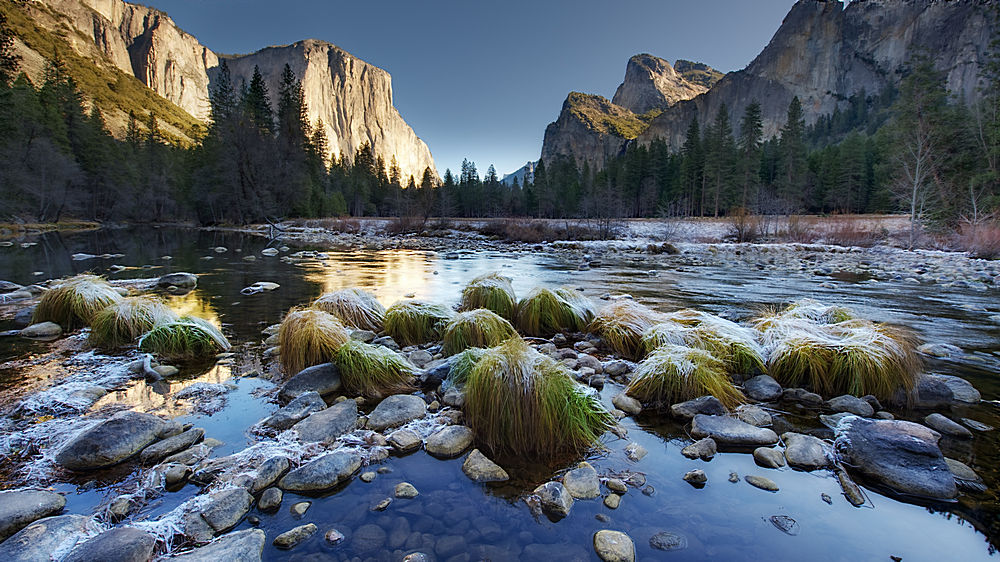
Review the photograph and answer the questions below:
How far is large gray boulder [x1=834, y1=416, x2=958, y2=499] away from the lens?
108 inches

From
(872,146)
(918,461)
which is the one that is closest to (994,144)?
(918,461)

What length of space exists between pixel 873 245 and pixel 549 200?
54.0 m

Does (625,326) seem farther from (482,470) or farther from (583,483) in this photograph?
(482,470)

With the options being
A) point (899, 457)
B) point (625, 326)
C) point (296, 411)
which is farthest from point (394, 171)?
point (899, 457)

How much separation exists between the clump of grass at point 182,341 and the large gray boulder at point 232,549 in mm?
3938

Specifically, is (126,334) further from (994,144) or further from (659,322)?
(994,144)

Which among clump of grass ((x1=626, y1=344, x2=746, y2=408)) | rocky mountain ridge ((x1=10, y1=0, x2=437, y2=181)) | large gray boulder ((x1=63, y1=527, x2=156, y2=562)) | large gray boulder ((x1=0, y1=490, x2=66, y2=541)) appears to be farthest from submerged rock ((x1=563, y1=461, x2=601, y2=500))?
rocky mountain ridge ((x1=10, y1=0, x2=437, y2=181))

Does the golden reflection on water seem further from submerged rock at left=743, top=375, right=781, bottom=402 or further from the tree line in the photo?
the tree line

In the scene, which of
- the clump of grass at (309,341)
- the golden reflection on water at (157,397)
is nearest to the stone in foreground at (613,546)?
the clump of grass at (309,341)

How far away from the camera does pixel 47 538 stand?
6.73 feet

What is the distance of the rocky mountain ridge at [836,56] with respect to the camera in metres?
111

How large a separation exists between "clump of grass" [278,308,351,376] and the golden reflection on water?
0.67 metres

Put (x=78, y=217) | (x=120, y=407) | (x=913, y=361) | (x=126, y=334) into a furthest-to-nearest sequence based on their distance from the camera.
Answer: (x=78, y=217)
(x=126, y=334)
(x=913, y=361)
(x=120, y=407)

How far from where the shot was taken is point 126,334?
18.5ft
